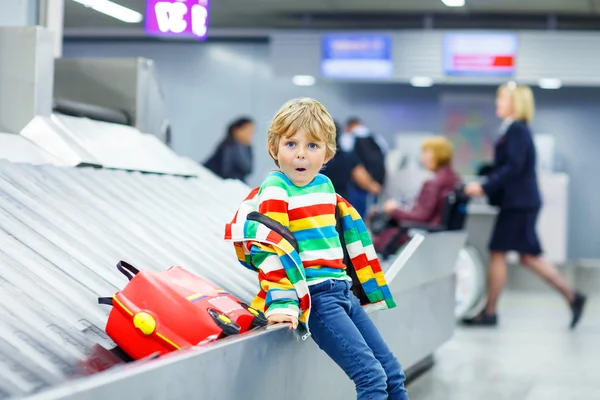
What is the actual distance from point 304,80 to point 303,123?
1170 cm

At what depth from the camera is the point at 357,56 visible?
13.0 metres

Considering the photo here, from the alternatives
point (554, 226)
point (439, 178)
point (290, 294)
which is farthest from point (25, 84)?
point (554, 226)

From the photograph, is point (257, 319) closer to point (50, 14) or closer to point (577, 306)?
point (50, 14)

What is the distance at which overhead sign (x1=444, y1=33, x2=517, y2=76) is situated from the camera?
1262cm

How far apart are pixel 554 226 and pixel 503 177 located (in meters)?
4.53

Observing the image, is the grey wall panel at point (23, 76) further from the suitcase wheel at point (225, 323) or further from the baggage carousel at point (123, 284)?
the suitcase wheel at point (225, 323)

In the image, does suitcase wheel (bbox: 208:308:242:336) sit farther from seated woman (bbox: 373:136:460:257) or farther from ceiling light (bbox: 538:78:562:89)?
ceiling light (bbox: 538:78:562:89)

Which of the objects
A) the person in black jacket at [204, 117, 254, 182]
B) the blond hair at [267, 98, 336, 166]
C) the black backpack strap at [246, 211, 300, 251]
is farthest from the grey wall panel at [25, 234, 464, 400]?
the person in black jacket at [204, 117, 254, 182]

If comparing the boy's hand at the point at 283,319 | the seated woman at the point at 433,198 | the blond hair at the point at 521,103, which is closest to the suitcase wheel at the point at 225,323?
the boy's hand at the point at 283,319

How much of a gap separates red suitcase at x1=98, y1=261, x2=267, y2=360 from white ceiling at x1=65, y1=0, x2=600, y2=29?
30.0ft

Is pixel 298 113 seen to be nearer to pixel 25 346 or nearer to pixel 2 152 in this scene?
pixel 25 346

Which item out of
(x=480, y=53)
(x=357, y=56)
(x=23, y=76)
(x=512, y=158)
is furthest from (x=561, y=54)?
(x=23, y=76)

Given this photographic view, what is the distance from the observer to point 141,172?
16.2 feet

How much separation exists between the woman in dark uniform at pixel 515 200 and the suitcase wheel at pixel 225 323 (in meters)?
5.00
